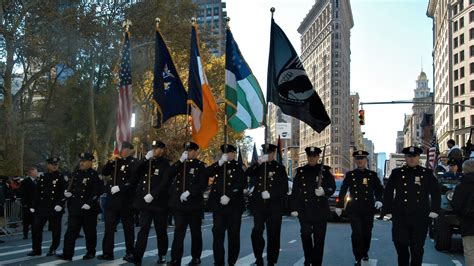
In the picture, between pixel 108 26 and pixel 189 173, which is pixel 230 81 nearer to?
pixel 189 173

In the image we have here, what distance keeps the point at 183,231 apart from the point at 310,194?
212 cm

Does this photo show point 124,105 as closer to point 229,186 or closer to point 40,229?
point 40,229

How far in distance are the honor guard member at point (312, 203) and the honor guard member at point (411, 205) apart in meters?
0.95

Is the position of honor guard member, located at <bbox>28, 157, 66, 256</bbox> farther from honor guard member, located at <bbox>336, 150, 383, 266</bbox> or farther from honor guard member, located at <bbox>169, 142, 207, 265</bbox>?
honor guard member, located at <bbox>336, 150, 383, 266</bbox>

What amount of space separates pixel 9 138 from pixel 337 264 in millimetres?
20516

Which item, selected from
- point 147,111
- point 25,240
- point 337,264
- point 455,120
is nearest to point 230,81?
point 337,264

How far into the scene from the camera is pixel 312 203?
358 inches

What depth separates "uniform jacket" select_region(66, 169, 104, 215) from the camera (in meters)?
10.3

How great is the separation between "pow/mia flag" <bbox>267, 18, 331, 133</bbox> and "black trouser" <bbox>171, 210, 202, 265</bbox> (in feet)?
7.78

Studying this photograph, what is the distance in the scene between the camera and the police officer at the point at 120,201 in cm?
993

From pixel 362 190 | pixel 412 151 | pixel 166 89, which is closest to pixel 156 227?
pixel 166 89

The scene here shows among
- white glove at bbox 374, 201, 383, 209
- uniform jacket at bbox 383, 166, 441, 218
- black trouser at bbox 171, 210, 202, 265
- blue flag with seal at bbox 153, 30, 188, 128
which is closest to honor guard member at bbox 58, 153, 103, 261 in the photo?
blue flag with seal at bbox 153, 30, 188, 128

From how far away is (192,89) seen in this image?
10.4m

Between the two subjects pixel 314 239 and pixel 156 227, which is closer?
pixel 314 239
